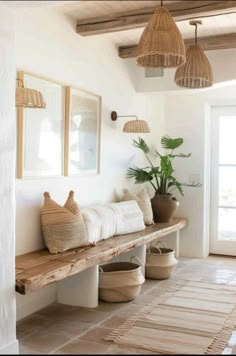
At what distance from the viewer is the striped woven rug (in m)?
2.89

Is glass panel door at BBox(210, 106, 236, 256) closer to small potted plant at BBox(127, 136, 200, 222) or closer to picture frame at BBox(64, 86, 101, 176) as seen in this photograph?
small potted plant at BBox(127, 136, 200, 222)

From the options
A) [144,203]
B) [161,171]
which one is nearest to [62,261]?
[144,203]

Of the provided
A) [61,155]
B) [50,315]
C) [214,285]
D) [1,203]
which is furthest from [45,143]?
[214,285]

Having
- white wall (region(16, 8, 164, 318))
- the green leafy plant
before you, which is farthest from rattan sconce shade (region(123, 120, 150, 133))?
the green leafy plant

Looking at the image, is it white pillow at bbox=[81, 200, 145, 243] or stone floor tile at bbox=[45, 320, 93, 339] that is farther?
white pillow at bbox=[81, 200, 145, 243]

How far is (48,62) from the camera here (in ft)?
12.0

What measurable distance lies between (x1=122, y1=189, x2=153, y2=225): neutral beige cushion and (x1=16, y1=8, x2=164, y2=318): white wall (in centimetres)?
14

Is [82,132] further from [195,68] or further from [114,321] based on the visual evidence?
[114,321]

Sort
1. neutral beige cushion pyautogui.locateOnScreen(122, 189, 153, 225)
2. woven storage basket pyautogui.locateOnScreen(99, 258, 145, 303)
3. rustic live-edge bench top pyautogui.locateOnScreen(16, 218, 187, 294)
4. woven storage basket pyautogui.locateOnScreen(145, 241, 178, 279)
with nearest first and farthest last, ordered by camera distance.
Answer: rustic live-edge bench top pyautogui.locateOnScreen(16, 218, 187, 294), woven storage basket pyautogui.locateOnScreen(99, 258, 145, 303), woven storage basket pyautogui.locateOnScreen(145, 241, 178, 279), neutral beige cushion pyautogui.locateOnScreen(122, 189, 153, 225)

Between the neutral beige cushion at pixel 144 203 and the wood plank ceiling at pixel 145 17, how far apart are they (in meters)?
1.66

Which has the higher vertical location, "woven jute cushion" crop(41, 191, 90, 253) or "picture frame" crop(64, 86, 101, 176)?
"picture frame" crop(64, 86, 101, 176)

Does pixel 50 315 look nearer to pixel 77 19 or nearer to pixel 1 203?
pixel 1 203

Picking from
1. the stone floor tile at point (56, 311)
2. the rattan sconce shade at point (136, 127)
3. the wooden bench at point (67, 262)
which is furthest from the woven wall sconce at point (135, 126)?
the stone floor tile at point (56, 311)

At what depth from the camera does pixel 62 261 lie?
320cm
